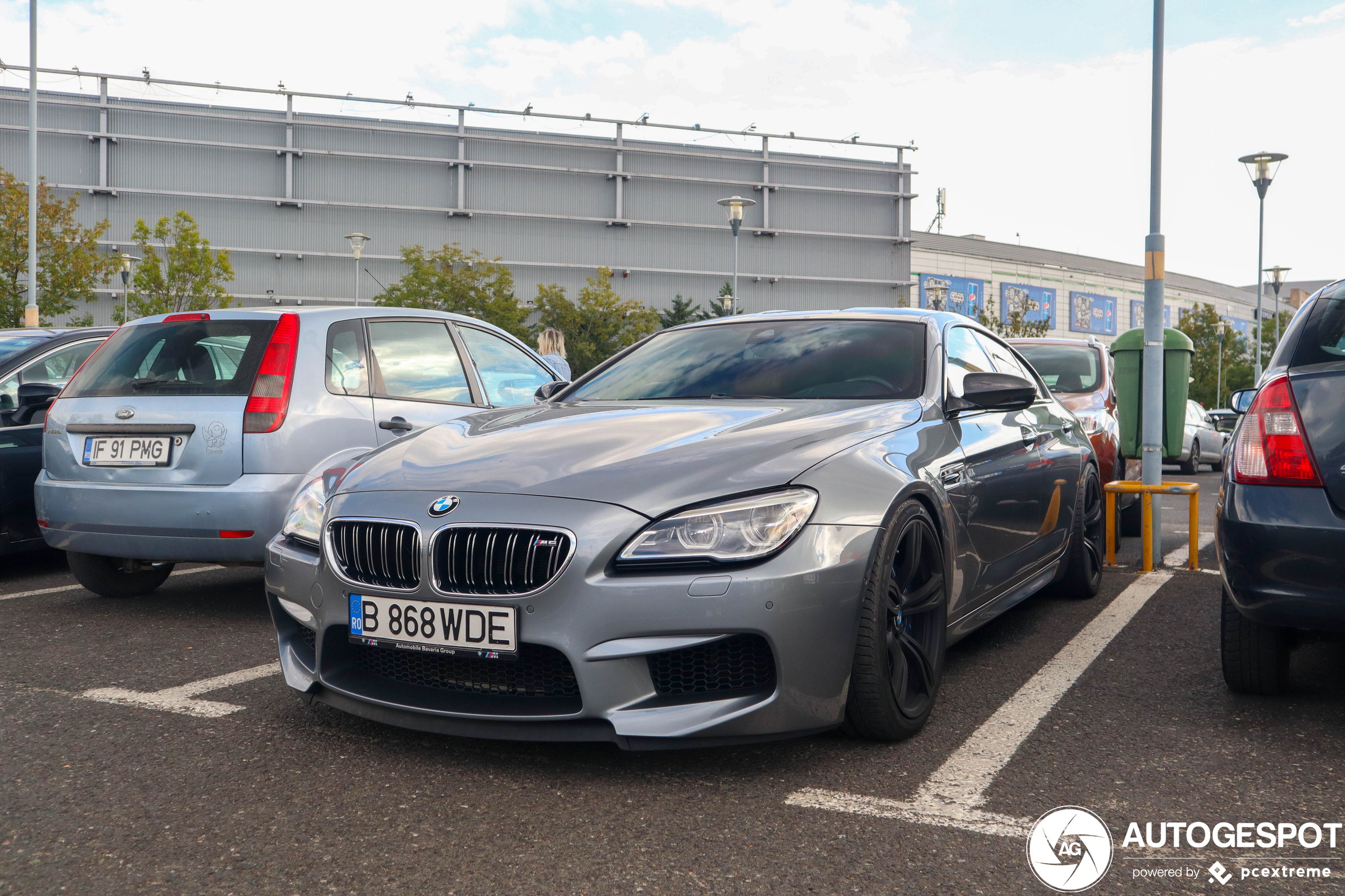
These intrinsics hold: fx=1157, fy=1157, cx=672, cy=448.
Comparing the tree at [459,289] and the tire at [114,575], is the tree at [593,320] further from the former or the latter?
the tire at [114,575]

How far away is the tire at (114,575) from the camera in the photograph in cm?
566

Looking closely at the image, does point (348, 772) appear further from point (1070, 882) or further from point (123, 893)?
point (1070, 882)

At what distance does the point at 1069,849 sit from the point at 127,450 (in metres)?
4.34

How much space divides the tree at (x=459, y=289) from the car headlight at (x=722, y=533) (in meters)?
42.7

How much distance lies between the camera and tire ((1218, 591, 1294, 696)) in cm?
370

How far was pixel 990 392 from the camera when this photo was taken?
4016 millimetres

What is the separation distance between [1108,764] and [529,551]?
65.8 inches

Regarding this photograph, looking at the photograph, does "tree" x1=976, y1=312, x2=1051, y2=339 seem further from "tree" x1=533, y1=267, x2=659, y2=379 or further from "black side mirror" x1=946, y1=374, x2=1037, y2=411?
"black side mirror" x1=946, y1=374, x2=1037, y2=411

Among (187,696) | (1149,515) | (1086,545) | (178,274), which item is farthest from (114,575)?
(178,274)

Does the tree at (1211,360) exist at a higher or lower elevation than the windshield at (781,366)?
higher

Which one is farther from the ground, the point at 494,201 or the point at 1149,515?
the point at 494,201

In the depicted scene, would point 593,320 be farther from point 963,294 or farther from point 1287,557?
point 1287,557

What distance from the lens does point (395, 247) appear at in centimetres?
5609

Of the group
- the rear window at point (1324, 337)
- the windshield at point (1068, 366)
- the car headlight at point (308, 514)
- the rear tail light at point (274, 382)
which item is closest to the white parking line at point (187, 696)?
the car headlight at point (308, 514)
